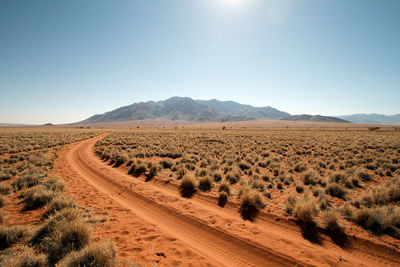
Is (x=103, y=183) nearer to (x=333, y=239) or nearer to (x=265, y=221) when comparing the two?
(x=265, y=221)

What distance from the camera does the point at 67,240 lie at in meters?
3.88

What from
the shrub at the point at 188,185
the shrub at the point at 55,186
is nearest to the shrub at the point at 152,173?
the shrub at the point at 188,185

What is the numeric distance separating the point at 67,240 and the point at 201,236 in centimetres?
348

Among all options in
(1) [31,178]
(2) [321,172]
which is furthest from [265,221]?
(1) [31,178]

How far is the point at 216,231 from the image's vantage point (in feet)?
16.3

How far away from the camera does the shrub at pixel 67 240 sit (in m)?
3.67

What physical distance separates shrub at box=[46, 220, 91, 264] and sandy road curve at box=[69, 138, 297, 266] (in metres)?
2.00

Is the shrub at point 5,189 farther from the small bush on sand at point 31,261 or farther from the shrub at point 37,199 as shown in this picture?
the small bush on sand at point 31,261

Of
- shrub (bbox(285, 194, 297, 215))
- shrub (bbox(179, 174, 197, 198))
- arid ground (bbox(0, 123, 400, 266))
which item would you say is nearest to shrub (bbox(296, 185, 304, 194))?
arid ground (bbox(0, 123, 400, 266))

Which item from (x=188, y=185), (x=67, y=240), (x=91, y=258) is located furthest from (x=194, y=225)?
(x=67, y=240)

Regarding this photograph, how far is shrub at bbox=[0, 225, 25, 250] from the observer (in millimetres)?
4027

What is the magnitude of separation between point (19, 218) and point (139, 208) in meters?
3.75

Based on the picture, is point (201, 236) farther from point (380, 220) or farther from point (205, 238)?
point (380, 220)

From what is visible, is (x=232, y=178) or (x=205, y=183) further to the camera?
(x=232, y=178)
